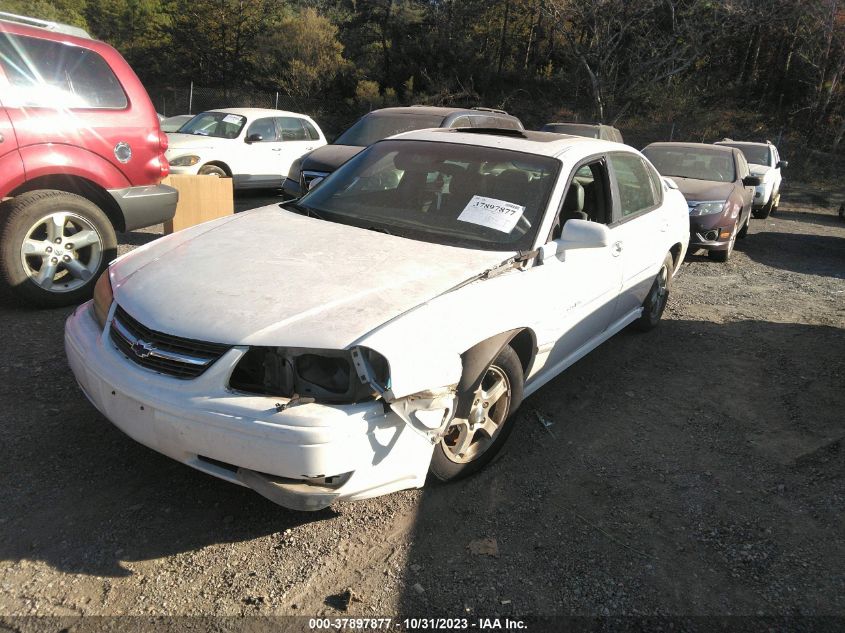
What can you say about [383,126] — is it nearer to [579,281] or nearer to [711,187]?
[711,187]

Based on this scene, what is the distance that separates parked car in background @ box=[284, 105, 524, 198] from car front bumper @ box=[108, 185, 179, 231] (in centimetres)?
344

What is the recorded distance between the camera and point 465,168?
3832 millimetres

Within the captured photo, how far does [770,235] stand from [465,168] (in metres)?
9.67

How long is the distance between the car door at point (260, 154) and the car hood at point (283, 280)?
24.8 ft

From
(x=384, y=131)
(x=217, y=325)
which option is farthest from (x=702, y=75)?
(x=217, y=325)

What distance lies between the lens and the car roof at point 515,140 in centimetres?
394

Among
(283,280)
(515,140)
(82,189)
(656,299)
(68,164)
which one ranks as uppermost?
(515,140)

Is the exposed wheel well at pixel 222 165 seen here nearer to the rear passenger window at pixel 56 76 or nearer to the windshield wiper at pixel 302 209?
the rear passenger window at pixel 56 76

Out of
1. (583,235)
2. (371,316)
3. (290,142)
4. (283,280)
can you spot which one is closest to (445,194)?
(583,235)

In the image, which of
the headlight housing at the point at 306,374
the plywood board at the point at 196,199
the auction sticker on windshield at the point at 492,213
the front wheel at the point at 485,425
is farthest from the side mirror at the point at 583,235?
the plywood board at the point at 196,199

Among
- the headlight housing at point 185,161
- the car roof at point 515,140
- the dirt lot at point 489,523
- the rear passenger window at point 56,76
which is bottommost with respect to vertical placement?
the dirt lot at point 489,523

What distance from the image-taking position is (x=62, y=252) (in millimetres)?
4812

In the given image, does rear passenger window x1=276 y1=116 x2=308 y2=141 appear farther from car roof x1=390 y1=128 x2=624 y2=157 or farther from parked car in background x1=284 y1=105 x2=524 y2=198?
car roof x1=390 y1=128 x2=624 y2=157

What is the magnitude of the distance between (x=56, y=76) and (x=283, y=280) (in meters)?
3.24
